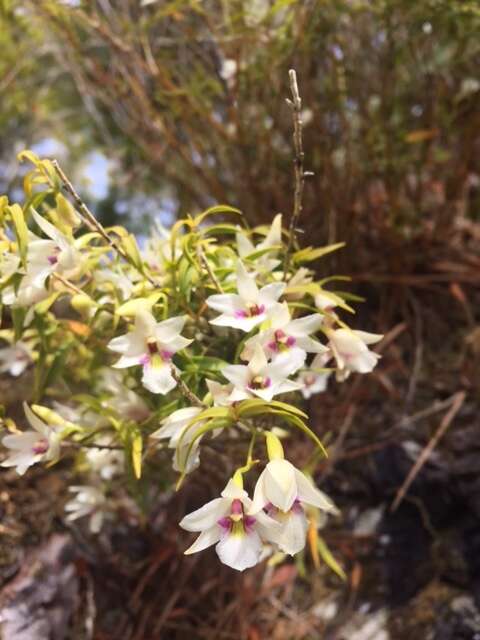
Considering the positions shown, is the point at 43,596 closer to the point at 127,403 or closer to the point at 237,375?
the point at 127,403

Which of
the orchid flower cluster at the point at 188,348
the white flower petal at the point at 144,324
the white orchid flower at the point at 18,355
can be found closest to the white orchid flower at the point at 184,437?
the orchid flower cluster at the point at 188,348

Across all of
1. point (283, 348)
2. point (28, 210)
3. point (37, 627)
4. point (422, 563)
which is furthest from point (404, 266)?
point (37, 627)

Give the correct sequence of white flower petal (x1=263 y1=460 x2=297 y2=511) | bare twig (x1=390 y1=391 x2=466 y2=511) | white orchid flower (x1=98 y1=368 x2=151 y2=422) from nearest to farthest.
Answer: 1. white flower petal (x1=263 y1=460 x2=297 y2=511)
2. white orchid flower (x1=98 y1=368 x2=151 y2=422)
3. bare twig (x1=390 y1=391 x2=466 y2=511)

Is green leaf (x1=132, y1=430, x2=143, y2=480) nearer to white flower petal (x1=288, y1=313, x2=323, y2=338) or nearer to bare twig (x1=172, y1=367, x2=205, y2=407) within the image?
bare twig (x1=172, y1=367, x2=205, y2=407)

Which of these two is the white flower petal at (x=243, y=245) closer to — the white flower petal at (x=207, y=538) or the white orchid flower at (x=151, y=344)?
the white orchid flower at (x=151, y=344)

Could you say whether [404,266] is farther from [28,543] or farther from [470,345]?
[28,543]

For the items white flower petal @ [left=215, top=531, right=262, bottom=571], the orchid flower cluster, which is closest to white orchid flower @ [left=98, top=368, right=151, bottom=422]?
the orchid flower cluster

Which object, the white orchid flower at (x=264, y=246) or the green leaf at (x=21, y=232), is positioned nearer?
the green leaf at (x=21, y=232)
